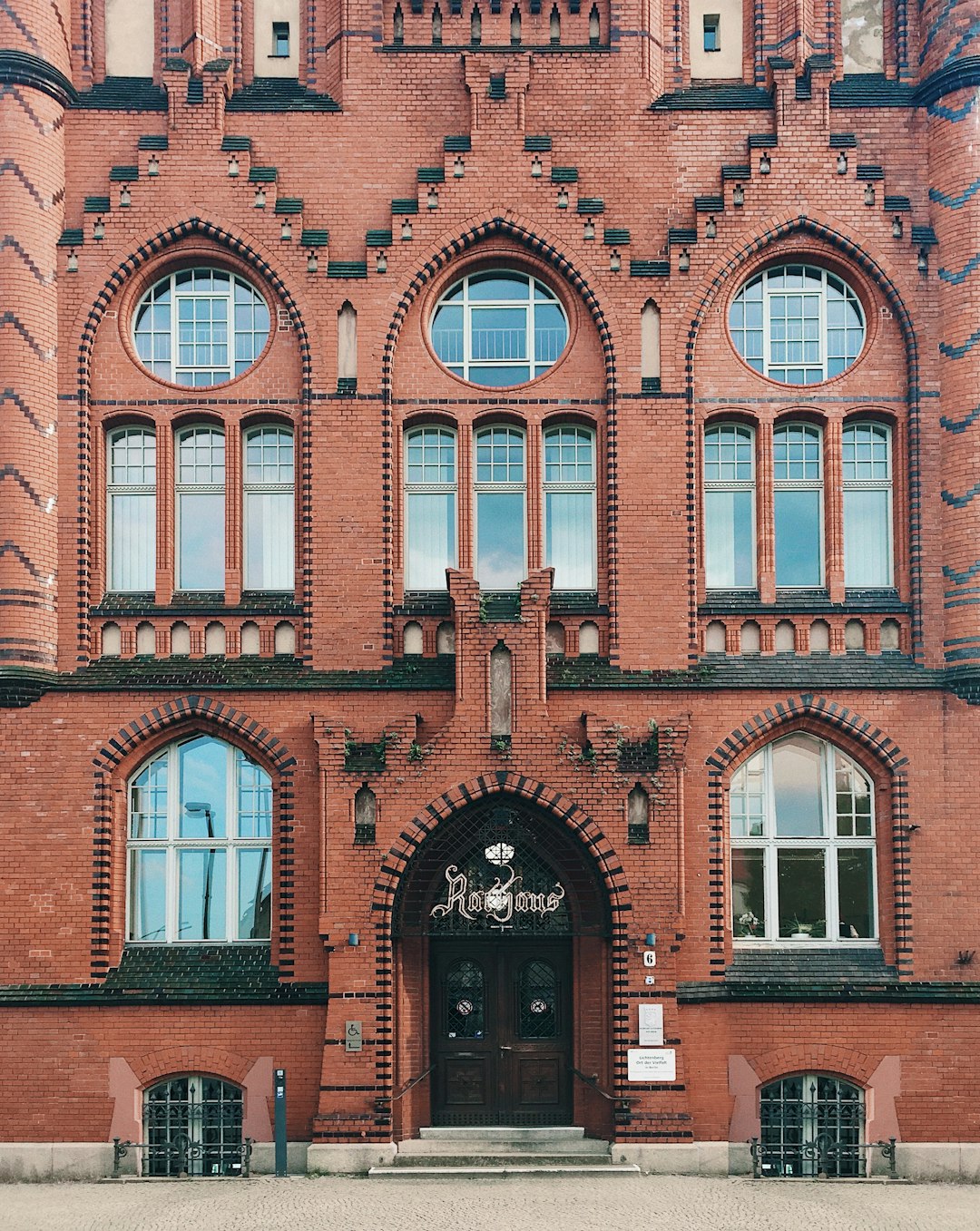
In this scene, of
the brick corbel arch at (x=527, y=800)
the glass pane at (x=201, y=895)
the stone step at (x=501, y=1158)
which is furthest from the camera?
Answer: the glass pane at (x=201, y=895)

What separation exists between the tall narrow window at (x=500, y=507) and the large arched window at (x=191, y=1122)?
6574 mm

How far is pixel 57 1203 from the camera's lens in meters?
15.5

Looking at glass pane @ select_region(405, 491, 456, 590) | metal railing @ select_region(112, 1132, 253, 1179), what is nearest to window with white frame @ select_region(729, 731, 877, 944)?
glass pane @ select_region(405, 491, 456, 590)

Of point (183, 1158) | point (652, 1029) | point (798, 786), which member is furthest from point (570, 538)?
point (183, 1158)

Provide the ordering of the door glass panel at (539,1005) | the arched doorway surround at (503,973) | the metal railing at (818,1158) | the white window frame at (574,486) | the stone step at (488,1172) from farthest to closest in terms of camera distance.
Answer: the white window frame at (574,486) < the door glass panel at (539,1005) < the arched doorway surround at (503,973) < the metal railing at (818,1158) < the stone step at (488,1172)

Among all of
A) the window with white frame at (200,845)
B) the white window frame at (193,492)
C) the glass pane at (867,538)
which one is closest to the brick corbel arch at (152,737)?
the window with white frame at (200,845)

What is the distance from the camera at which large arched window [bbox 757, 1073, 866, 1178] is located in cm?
1666

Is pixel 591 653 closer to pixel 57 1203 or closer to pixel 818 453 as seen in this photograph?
pixel 818 453

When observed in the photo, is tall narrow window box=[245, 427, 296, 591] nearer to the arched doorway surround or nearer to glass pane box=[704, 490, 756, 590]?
the arched doorway surround

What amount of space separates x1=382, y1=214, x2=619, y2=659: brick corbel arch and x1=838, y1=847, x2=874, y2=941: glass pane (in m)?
3.82

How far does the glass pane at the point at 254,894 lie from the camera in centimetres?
1750

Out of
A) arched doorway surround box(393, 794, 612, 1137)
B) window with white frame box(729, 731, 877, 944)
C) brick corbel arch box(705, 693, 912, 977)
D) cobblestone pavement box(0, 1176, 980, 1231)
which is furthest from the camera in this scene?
window with white frame box(729, 731, 877, 944)

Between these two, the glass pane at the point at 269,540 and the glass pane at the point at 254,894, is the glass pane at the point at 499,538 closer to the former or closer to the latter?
the glass pane at the point at 269,540

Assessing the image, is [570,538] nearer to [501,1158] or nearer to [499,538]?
[499,538]
